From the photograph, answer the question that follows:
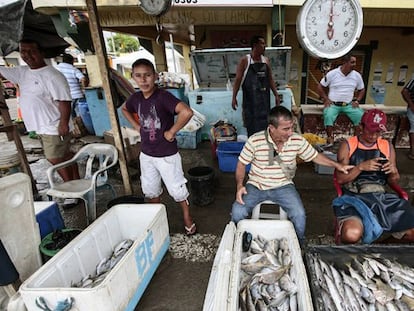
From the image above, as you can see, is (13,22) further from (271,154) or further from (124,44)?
(124,44)

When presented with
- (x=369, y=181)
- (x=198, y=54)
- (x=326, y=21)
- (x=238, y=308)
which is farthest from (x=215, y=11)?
(x=238, y=308)

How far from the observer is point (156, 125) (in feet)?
8.82

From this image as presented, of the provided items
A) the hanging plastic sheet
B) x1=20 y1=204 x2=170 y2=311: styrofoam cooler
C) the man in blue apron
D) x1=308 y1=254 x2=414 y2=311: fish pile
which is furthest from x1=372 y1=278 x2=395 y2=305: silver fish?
the hanging plastic sheet

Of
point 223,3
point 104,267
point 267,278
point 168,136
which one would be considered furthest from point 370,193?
point 223,3

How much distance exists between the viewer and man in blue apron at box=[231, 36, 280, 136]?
4.23 m

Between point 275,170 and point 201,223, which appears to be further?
point 201,223

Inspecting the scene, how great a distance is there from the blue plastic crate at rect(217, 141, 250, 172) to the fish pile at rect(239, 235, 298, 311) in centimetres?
221

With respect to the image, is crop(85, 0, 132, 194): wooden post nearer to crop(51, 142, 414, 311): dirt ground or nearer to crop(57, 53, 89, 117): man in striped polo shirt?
crop(51, 142, 414, 311): dirt ground

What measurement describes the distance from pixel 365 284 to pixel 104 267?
205cm

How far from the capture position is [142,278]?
221cm

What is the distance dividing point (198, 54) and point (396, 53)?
19.7 feet

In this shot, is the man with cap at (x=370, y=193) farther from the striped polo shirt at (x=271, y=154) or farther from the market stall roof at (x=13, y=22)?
the market stall roof at (x=13, y=22)

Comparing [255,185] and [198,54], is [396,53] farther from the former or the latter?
[255,185]

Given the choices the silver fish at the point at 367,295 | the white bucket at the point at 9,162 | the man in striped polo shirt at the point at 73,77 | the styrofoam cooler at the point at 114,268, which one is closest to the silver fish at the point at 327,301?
the silver fish at the point at 367,295
